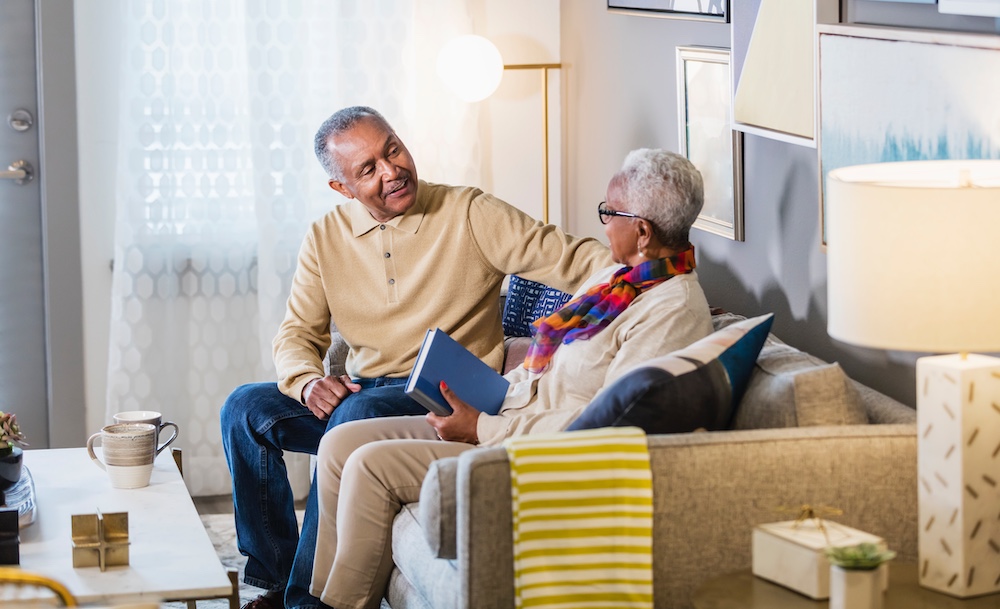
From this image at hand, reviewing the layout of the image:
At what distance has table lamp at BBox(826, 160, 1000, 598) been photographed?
5.25 ft

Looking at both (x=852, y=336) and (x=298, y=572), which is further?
(x=298, y=572)

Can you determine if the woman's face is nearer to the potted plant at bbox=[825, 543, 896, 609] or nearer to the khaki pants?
the khaki pants

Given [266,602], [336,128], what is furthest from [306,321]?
[266,602]

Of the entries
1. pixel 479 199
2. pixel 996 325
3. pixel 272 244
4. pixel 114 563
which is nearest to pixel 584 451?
pixel 996 325

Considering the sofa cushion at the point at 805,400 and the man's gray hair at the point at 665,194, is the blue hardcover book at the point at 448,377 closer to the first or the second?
the man's gray hair at the point at 665,194

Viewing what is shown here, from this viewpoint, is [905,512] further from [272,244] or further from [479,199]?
[272,244]

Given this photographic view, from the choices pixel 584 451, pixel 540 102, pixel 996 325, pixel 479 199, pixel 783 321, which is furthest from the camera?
pixel 540 102

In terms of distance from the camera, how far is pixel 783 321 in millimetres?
2754

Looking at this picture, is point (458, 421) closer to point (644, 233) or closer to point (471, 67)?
point (644, 233)

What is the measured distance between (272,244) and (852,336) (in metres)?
2.85

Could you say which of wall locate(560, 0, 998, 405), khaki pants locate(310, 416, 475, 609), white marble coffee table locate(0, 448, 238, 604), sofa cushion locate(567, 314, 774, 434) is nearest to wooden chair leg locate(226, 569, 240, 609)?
white marble coffee table locate(0, 448, 238, 604)

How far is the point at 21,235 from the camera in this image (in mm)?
4227

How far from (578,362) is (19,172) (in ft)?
8.36

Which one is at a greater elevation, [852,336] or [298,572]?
[852,336]
